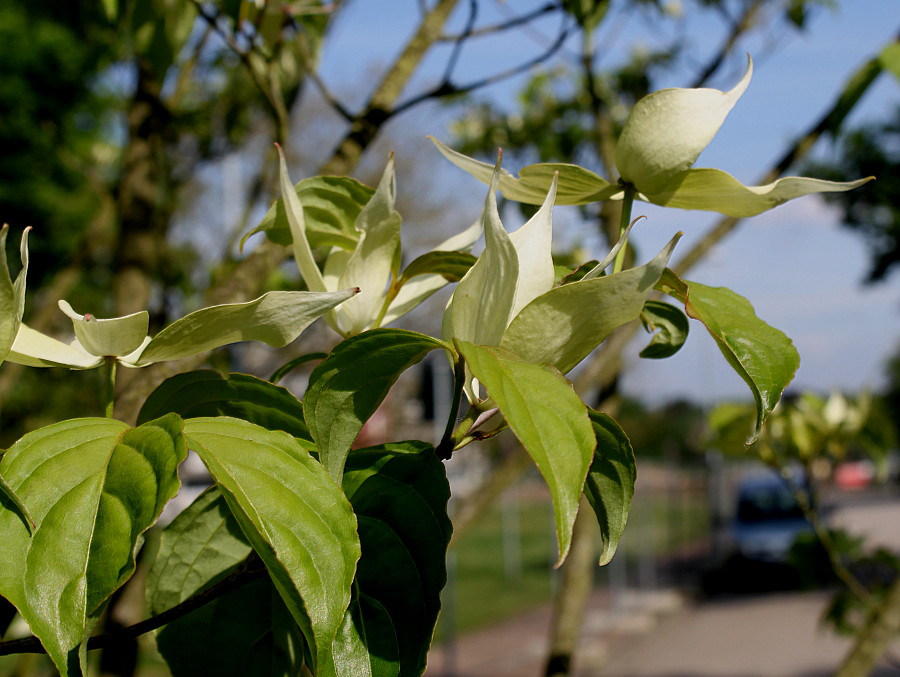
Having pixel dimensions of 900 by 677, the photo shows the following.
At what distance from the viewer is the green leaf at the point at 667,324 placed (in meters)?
0.44

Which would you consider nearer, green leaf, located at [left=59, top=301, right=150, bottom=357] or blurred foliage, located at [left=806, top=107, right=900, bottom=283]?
green leaf, located at [left=59, top=301, right=150, bottom=357]

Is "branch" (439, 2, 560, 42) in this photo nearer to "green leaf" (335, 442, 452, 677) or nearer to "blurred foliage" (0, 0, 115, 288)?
"green leaf" (335, 442, 452, 677)

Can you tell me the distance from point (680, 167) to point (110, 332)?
26 centimetres

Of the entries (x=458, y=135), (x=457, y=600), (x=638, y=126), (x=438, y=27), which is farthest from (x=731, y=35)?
(x=457, y=600)

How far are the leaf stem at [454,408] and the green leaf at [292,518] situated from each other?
0.07 meters

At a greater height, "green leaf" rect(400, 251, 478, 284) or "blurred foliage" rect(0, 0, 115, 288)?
"blurred foliage" rect(0, 0, 115, 288)

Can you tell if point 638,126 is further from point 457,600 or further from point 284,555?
point 457,600

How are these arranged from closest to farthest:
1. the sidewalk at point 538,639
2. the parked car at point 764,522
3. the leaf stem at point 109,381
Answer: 1. the leaf stem at point 109,381
2. the sidewalk at point 538,639
3. the parked car at point 764,522

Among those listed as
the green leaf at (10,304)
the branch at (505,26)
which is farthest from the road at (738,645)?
the green leaf at (10,304)

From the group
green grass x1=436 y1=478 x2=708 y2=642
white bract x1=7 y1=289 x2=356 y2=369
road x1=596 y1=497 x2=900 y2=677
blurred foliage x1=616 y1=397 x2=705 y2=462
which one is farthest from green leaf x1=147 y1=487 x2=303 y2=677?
blurred foliage x1=616 y1=397 x2=705 y2=462

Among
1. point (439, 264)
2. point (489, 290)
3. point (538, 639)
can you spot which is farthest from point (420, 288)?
point (538, 639)

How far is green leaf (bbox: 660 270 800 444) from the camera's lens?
0.35 meters

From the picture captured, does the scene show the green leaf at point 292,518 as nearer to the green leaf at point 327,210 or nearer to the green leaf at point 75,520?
the green leaf at point 75,520

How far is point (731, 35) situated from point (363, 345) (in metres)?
1.36
